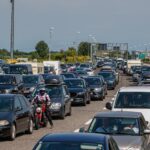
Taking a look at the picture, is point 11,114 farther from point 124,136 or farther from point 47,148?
point 47,148

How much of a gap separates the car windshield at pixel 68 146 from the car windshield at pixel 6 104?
12.0 meters

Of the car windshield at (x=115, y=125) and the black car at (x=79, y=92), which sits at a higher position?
the car windshield at (x=115, y=125)

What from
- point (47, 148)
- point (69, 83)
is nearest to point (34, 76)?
point (69, 83)

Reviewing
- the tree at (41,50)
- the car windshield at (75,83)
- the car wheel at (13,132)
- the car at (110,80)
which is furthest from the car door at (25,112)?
the tree at (41,50)

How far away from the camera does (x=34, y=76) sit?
150 ft

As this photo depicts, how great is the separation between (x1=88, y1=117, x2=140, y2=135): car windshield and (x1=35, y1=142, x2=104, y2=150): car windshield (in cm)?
474

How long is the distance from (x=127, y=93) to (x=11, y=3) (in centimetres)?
4937

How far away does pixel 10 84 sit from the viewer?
132 feet

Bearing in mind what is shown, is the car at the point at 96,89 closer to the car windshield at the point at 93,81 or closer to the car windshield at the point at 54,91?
the car windshield at the point at 93,81

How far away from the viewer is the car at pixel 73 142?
948cm

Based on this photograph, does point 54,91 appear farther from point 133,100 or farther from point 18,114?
point 133,100

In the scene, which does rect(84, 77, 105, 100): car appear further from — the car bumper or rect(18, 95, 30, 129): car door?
the car bumper

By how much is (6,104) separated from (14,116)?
2.60 feet

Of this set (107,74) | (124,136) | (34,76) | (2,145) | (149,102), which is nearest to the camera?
(124,136)
